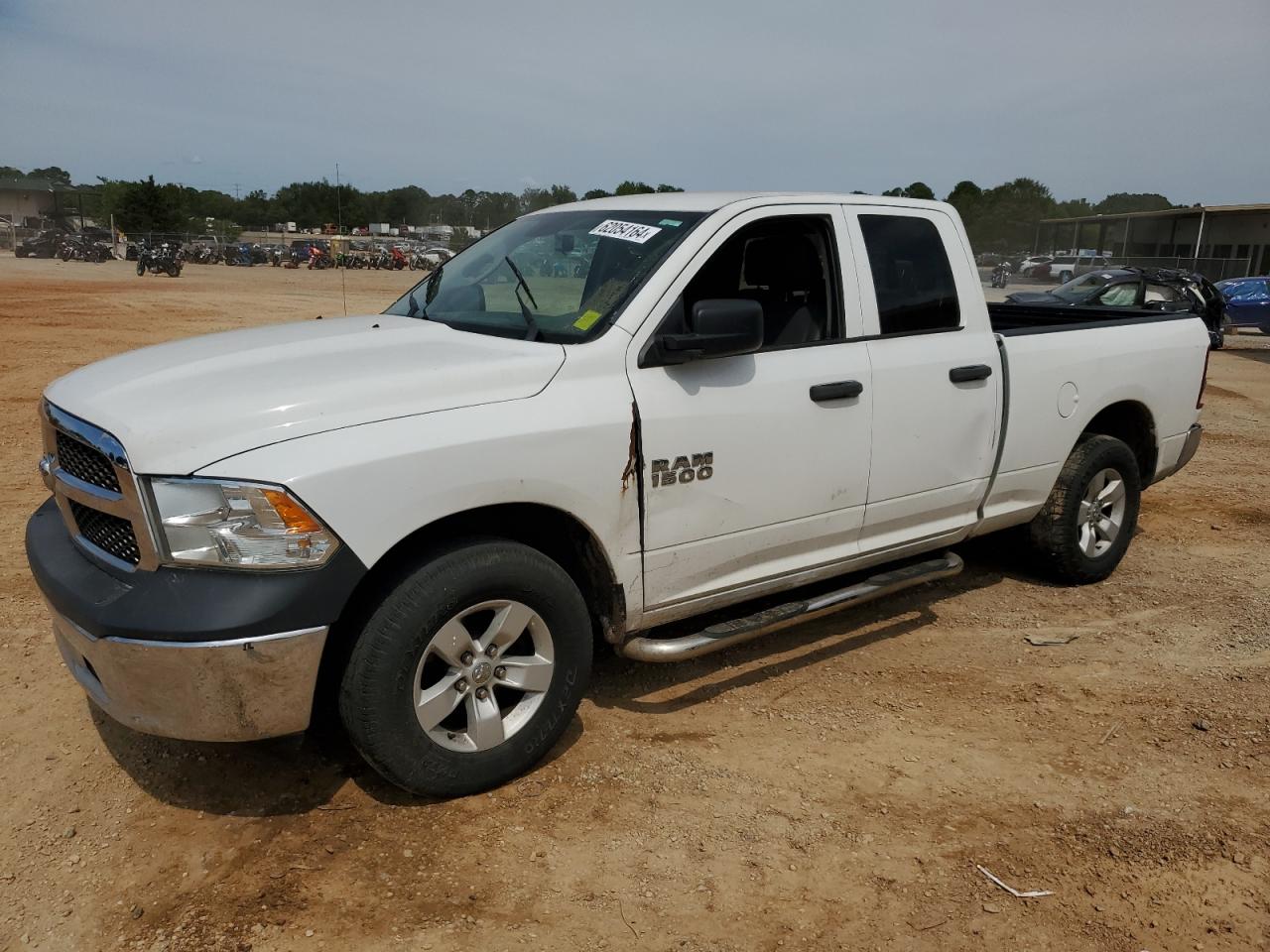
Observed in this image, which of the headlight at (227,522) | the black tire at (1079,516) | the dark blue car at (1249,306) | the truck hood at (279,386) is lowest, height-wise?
the dark blue car at (1249,306)

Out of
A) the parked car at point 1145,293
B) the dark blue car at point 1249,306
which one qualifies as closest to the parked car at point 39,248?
the parked car at point 1145,293

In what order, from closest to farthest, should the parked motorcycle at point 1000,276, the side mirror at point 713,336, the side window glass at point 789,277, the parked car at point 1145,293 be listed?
the side mirror at point 713,336 < the side window glass at point 789,277 < the parked car at point 1145,293 < the parked motorcycle at point 1000,276

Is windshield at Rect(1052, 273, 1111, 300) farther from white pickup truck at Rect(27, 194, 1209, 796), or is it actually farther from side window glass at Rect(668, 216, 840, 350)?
side window glass at Rect(668, 216, 840, 350)

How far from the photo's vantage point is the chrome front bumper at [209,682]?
8.95 ft

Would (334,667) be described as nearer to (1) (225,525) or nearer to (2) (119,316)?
(1) (225,525)

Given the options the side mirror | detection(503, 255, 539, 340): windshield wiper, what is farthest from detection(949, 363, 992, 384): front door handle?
detection(503, 255, 539, 340): windshield wiper

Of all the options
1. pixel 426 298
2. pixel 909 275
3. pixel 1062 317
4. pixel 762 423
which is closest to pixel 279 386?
pixel 426 298

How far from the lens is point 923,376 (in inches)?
169

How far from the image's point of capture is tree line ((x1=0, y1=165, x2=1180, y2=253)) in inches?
2236

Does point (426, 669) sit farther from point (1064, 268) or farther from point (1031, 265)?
point (1031, 265)

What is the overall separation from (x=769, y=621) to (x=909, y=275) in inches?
66.2

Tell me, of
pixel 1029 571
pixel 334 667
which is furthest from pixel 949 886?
pixel 1029 571

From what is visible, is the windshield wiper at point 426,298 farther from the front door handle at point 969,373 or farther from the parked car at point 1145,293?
the parked car at point 1145,293

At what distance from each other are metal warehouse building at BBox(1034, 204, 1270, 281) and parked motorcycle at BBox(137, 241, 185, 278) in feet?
124
